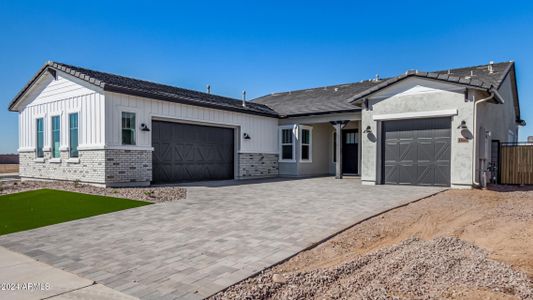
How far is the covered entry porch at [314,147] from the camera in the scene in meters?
17.6

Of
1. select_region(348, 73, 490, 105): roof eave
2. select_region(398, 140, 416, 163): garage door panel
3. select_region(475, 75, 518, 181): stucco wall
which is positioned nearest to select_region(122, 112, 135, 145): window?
select_region(348, 73, 490, 105): roof eave

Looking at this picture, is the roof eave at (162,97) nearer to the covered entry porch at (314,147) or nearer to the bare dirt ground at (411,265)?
the covered entry porch at (314,147)

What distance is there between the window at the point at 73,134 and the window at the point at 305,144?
10.9 m

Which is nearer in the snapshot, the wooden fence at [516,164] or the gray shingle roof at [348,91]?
the gray shingle roof at [348,91]

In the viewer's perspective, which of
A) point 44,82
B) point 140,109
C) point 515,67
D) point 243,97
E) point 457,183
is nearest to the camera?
point 457,183

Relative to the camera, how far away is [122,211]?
7.25 meters

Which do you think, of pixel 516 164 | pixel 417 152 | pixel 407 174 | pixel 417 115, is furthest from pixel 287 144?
pixel 516 164

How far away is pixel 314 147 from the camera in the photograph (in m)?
18.5

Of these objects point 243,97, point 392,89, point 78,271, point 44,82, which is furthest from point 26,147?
point 392,89

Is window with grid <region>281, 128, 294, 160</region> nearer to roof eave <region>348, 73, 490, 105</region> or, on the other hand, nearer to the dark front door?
the dark front door

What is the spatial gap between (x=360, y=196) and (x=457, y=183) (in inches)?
176

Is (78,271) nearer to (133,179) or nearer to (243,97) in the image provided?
(133,179)

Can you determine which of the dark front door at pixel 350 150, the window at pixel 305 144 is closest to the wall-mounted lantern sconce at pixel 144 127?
the window at pixel 305 144

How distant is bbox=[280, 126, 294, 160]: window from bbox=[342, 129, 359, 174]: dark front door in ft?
11.3
